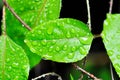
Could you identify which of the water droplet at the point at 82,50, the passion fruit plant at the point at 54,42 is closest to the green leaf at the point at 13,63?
the passion fruit plant at the point at 54,42

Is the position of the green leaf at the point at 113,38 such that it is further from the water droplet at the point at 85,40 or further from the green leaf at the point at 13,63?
the green leaf at the point at 13,63

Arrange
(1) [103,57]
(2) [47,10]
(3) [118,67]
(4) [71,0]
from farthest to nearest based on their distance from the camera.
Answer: (1) [103,57], (4) [71,0], (2) [47,10], (3) [118,67]

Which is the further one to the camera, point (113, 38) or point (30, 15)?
point (30, 15)

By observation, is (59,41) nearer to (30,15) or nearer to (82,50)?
(82,50)

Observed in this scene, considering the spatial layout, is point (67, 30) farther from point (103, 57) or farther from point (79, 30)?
point (103, 57)

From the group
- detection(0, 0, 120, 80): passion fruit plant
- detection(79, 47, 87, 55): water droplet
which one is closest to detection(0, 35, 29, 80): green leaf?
detection(0, 0, 120, 80): passion fruit plant

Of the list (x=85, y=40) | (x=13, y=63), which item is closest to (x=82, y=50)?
(x=85, y=40)

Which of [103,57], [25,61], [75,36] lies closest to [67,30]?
[75,36]
